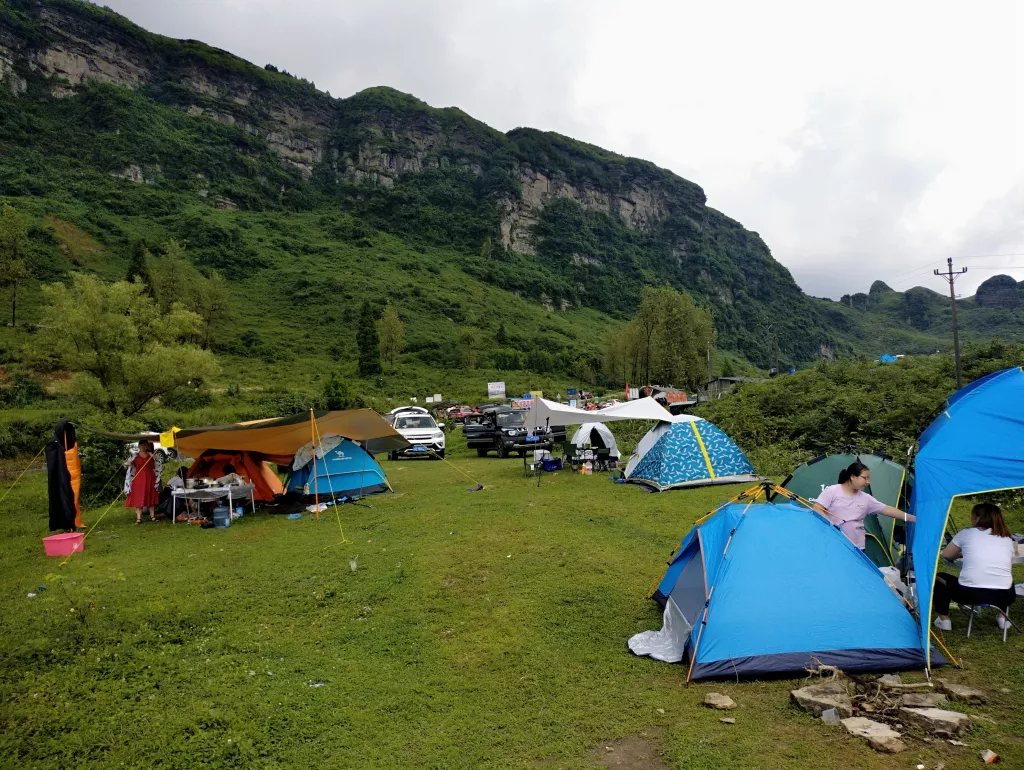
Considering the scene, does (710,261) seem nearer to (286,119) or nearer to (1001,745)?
(286,119)

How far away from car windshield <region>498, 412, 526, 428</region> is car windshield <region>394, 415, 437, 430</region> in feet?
8.52

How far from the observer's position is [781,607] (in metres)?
4.80

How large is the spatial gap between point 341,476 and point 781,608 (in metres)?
10.3

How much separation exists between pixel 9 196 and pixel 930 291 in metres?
222

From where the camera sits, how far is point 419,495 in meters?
13.1

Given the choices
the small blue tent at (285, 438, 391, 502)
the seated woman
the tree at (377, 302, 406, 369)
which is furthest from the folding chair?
the tree at (377, 302, 406, 369)

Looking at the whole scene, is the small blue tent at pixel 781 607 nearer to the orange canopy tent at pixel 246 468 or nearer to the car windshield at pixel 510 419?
the orange canopy tent at pixel 246 468

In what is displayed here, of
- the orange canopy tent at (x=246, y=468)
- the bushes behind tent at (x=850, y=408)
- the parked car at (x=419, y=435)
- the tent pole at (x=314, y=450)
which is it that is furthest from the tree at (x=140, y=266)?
the bushes behind tent at (x=850, y=408)

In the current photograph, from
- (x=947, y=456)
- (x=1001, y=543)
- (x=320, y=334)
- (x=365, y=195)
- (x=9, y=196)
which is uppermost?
(x=365, y=195)

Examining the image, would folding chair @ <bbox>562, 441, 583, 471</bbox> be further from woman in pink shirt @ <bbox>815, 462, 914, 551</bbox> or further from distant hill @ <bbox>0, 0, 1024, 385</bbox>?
distant hill @ <bbox>0, 0, 1024, 385</bbox>

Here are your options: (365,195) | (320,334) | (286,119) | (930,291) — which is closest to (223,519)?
(320,334)

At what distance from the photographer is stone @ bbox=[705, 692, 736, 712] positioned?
163 inches

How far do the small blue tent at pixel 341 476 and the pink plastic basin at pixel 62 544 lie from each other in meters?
4.28

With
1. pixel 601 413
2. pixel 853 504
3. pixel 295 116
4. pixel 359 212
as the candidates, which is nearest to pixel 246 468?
pixel 601 413
